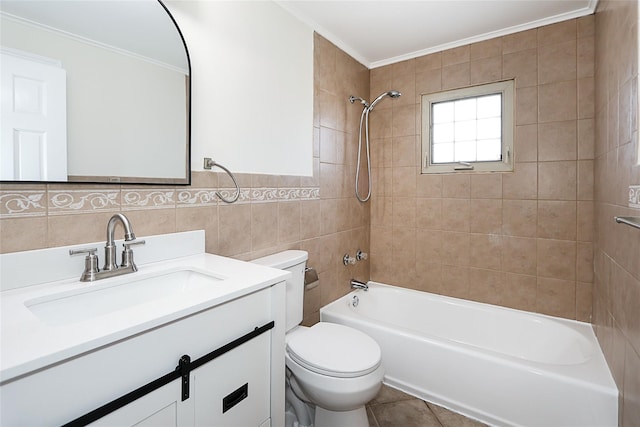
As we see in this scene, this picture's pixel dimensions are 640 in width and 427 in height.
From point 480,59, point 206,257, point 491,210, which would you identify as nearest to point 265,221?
point 206,257

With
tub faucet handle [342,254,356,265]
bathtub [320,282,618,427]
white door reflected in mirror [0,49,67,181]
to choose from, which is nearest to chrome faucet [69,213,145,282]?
white door reflected in mirror [0,49,67,181]

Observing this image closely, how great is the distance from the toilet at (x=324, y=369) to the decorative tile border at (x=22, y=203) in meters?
0.91

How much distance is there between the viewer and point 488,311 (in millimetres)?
2291

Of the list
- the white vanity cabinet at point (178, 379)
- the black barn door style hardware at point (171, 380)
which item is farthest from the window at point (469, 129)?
the black barn door style hardware at point (171, 380)

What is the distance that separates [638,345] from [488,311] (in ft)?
3.88

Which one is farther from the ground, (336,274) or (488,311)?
(336,274)

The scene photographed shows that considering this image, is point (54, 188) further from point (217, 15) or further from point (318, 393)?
point (318, 393)

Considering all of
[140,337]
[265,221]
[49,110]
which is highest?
[49,110]

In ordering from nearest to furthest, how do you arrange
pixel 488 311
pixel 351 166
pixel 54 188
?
pixel 54 188
pixel 488 311
pixel 351 166

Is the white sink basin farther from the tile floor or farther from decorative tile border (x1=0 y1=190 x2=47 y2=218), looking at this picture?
the tile floor

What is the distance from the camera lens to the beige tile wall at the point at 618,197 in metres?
1.20

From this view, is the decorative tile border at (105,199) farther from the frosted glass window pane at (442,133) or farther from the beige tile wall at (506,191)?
the frosted glass window pane at (442,133)

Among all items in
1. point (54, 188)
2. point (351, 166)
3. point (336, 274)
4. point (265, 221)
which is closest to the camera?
point (54, 188)

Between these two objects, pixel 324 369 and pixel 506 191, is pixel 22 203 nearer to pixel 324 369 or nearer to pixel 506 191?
pixel 324 369
